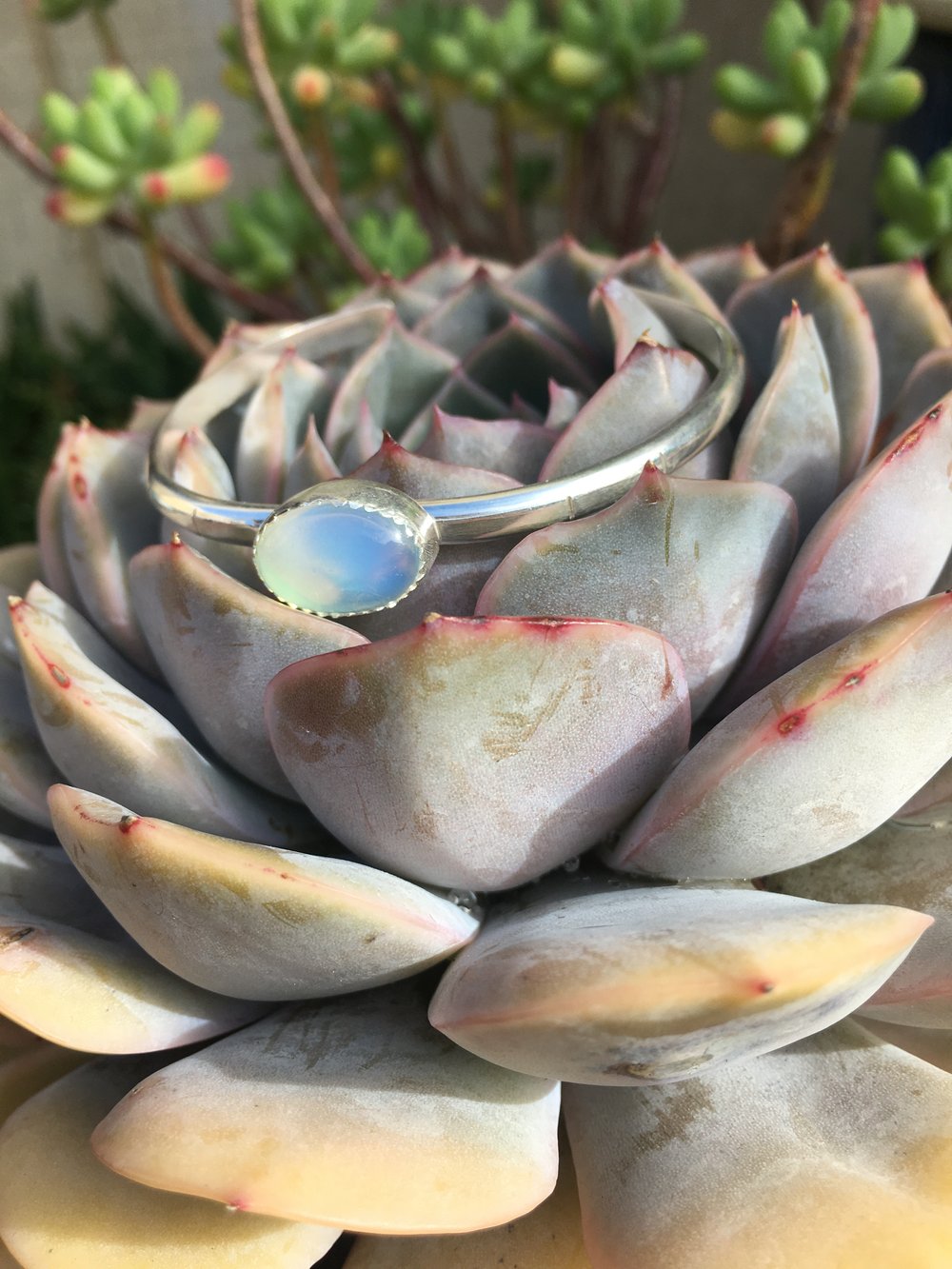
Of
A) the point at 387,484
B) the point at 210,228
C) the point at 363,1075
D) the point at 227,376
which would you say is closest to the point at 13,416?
the point at 210,228

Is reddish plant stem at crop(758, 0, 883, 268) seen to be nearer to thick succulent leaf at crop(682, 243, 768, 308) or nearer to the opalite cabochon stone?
thick succulent leaf at crop(682, 243, 768, 308)

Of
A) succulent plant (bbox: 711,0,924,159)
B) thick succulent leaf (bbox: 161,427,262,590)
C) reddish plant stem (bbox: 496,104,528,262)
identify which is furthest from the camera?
reddish plant stem (bbox: 496,104,528,262)

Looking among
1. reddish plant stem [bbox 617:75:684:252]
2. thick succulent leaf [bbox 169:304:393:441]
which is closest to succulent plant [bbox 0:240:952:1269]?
thick succulent leaf [bbox 169:304:393:441]

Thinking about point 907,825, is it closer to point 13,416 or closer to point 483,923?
point 483,923

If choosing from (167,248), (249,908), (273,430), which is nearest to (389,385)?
(273,430)

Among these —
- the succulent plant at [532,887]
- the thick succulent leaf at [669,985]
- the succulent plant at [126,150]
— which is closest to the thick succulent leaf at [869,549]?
the succulent plant at [532,887]

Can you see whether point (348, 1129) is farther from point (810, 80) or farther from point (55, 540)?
point (810, 80)
